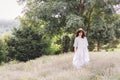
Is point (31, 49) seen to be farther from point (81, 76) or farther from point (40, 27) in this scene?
point (81, 76)

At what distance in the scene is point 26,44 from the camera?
96.2 feet

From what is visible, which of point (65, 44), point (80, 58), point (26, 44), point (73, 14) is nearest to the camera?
point (80, 58)

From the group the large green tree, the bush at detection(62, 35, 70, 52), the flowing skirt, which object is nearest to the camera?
the flowing skirt

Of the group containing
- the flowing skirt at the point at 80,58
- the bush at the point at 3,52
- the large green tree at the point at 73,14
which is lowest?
the flowing skirt at the point at 80,58

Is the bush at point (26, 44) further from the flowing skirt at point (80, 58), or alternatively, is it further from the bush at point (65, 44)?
the flowing skirt at point (80, 58)

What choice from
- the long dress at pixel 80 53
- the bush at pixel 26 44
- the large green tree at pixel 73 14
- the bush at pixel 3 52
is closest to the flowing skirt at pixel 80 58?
the long dress at pixel 80 53

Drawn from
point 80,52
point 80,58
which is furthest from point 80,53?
point 80,58

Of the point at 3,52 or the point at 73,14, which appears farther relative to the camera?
the point at 3,52

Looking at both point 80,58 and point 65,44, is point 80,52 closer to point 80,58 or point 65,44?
point 80,58

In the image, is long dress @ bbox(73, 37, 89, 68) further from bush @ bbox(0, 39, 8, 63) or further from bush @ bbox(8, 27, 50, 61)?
bush @ bbox(0, 39, 8, 63)

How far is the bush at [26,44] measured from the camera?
29281mm

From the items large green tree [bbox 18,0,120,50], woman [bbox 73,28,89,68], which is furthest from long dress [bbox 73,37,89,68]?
large green tree [bbox 18,0,120,50]

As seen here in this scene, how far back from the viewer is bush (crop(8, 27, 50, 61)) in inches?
1153

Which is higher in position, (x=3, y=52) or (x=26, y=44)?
(x=26, y=44)
